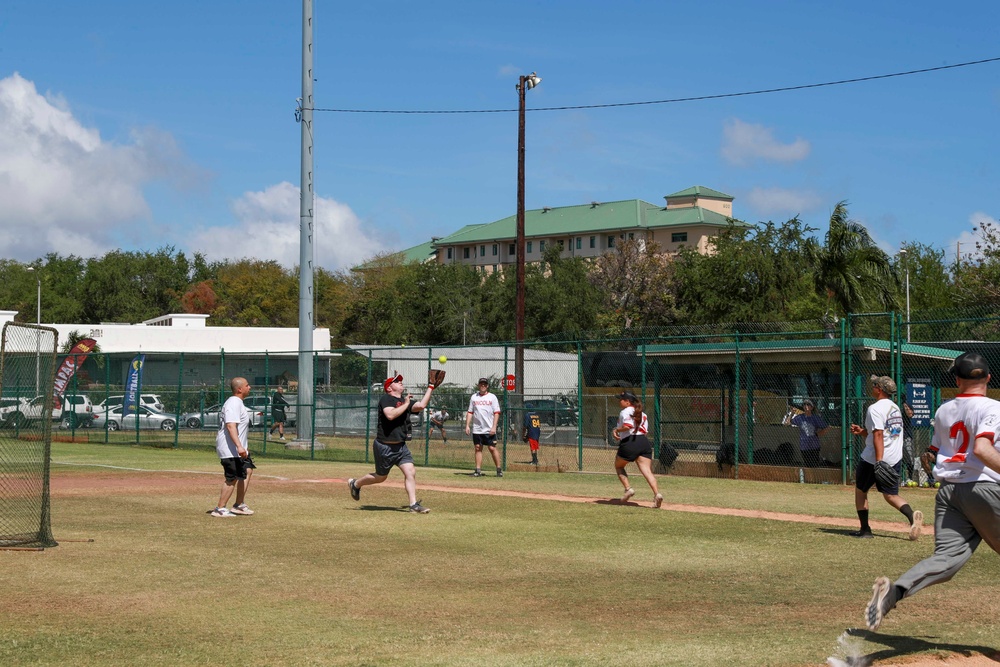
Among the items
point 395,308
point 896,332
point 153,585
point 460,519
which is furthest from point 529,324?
point 153,585

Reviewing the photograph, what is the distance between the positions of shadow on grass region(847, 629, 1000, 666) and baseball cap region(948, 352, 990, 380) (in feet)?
5.77

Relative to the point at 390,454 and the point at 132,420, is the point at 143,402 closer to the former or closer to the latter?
the point at 132,420

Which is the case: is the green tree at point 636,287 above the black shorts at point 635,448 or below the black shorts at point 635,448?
above

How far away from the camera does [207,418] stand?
3669 centimetres

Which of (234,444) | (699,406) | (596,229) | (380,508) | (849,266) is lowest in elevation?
(380,508)

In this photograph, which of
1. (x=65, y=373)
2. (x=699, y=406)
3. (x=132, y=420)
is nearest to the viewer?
(x=699, y=406)

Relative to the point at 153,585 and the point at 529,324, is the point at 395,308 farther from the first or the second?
the point at 153,585

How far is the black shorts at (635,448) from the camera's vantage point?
1579 cm

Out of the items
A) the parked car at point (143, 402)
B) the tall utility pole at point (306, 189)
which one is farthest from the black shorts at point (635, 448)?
the parked car at point (143, 402)

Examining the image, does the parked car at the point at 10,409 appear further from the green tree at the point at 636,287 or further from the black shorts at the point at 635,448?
the green tree at the point at 636,287

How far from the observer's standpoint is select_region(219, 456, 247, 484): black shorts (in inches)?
559

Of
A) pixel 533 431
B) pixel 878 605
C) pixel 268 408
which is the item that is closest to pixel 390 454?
pixel 878 605

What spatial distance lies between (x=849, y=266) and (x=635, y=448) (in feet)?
60.0

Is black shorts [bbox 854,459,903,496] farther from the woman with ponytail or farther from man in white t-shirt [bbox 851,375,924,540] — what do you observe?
the woman with ponytail
